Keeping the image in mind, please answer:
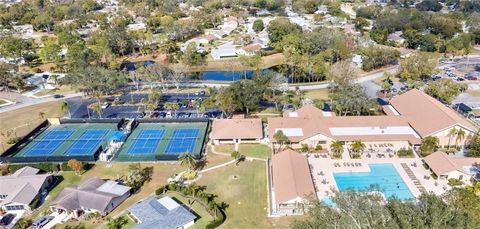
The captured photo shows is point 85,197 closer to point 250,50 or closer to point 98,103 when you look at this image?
point 98,103

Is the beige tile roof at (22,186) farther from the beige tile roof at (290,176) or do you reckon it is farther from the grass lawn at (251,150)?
the beige tile roof at (290,176)

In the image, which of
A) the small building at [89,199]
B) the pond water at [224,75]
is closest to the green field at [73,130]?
the small building at [89,199]

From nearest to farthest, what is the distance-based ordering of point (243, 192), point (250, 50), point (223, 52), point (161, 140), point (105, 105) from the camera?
point (243, 192) → point (161, 140) → point (105, 105) → point (250, 50) → point (223, 52)

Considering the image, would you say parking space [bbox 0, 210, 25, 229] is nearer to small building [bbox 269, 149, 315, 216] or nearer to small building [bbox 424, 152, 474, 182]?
small building [bbox 269, 149, 315, 216]

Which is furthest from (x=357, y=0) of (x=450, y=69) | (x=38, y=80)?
(x=38, y=80)

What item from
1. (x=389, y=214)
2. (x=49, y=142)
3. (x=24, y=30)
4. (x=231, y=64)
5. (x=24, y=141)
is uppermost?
(x=389, y=214)

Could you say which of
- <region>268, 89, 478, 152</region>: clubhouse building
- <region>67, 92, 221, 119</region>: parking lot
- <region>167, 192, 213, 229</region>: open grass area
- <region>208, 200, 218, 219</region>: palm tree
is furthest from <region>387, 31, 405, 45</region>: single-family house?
<region>167, 192, 213, 229</region>: open grass area

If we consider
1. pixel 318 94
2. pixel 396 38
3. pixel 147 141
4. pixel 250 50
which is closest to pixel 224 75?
pixel 250 50

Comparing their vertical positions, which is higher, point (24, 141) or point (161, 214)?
point (161, 214)
